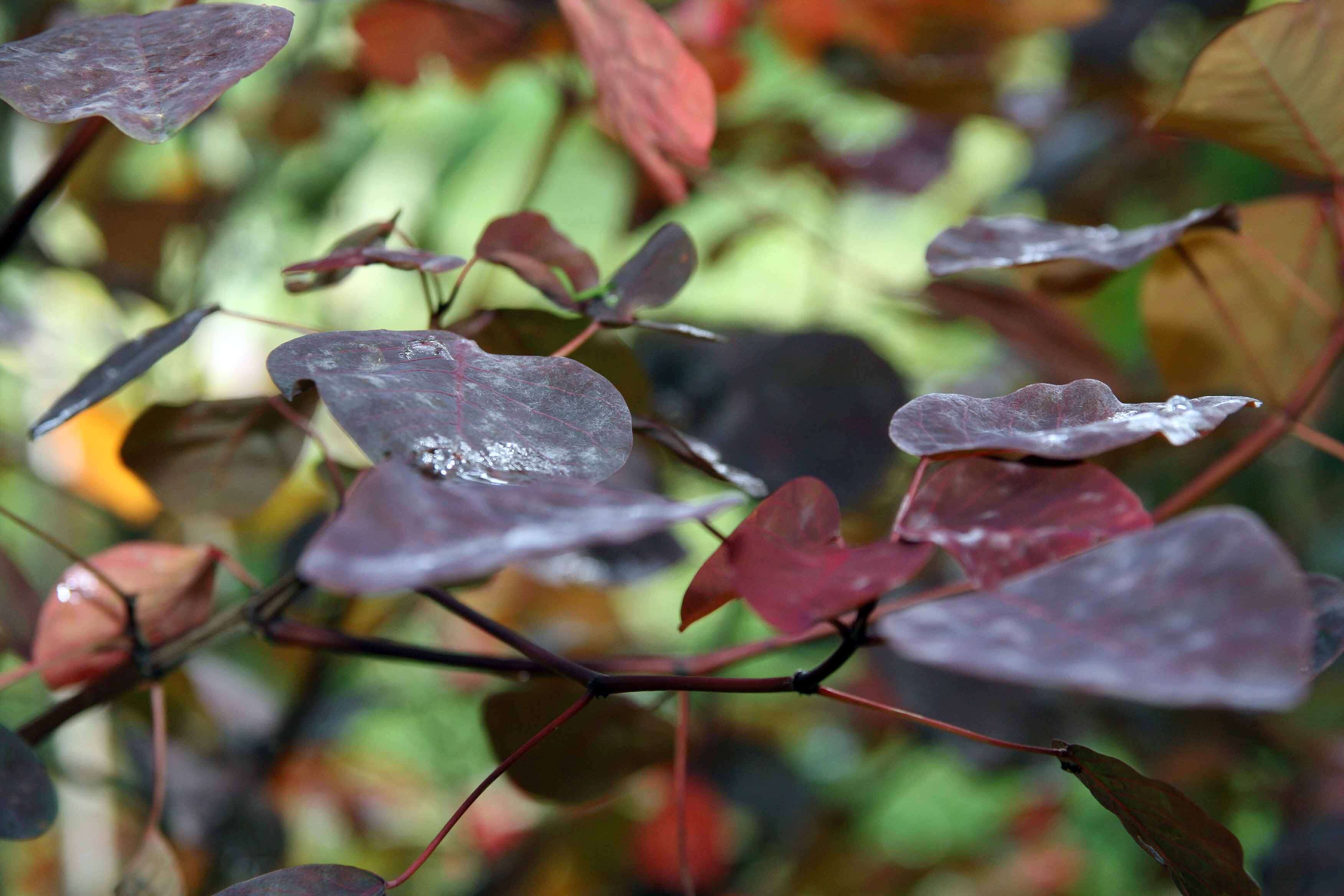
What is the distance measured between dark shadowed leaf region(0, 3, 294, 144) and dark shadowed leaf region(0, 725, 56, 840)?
17 cm

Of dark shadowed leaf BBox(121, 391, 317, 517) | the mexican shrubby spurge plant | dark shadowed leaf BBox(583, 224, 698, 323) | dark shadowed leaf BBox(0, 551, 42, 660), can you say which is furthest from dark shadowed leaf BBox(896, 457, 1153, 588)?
dark shadowed leaf BBox(0, 551, 42, 660)

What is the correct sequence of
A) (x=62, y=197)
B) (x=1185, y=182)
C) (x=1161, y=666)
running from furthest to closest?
(x=1185, y=182), (x=62, y=197), (x=1161, y=666)

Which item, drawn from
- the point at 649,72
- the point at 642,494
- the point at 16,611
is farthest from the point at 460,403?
the point at 16,611

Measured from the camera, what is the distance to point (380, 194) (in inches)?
50.6

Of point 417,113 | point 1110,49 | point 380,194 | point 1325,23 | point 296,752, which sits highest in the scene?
point 1325,23

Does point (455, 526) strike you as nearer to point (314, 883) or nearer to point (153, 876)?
point (314, 883)

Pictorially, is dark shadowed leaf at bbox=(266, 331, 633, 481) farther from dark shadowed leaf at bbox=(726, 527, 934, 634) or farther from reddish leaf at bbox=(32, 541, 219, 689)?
reddish leaf at bbox=(32, 541, 219, 689)

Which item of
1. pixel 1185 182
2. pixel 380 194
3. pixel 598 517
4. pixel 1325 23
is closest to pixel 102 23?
pixel 598 517

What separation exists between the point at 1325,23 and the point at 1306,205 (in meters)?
0.11

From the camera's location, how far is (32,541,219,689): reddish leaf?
0.34 meters

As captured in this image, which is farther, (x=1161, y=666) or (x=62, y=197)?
(x=62, y=197)

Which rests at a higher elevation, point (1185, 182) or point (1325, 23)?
point (1325, 23)

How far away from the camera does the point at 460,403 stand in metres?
0.21

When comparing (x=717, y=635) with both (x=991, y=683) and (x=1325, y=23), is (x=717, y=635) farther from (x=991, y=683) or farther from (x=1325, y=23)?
(x=1325, y=23)
